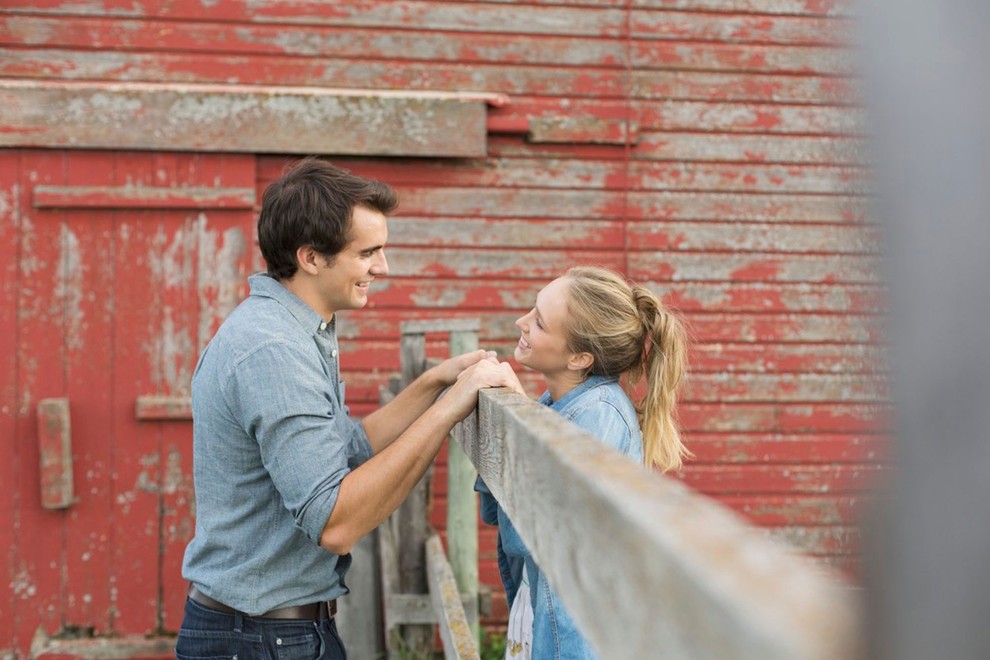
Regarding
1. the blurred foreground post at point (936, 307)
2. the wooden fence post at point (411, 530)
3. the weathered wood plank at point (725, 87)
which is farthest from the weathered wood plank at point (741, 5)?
the blurred foreground post at point (936, 307)

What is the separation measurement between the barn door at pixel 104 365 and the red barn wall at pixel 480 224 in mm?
11

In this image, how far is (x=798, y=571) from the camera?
0.55 m

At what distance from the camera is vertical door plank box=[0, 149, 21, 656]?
15.8 feet

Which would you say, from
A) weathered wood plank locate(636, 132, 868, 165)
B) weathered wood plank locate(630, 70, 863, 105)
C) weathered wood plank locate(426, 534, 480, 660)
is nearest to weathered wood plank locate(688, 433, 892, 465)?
weathered wood plank locate(636, 132, 868, 165)

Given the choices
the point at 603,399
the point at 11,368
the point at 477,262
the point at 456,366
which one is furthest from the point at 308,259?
the point at 11,368

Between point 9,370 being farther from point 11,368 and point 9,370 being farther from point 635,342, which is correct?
point 635,342

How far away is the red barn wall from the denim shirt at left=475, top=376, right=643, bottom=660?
287 cm

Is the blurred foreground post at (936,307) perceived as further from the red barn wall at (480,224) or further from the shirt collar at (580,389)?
the red barn wall at (480,224)

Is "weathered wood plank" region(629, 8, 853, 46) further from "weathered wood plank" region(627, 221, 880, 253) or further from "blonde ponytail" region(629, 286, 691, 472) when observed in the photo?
"blonde ponytail" region(629, 286, 691, 472)

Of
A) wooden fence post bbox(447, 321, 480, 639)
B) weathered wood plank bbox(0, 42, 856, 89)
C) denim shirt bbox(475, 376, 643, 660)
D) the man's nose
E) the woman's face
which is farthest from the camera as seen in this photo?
weathered wood plank bbox(0, 42, 856, 89)

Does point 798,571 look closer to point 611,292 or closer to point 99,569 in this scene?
point 611,292

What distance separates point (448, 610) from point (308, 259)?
122cm

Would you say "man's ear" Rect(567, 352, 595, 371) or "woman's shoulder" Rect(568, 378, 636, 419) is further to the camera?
"man's ear" Rect(567, 352, 595, 371)

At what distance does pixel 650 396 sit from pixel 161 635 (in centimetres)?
351
